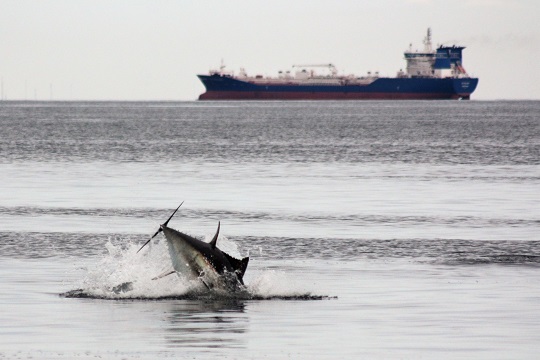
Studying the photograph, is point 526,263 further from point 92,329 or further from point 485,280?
point 92,329

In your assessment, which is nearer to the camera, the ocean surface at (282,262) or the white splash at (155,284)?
the ocean surface at (282,262)

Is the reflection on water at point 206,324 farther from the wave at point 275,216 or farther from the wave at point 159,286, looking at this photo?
the wave at point 275,216

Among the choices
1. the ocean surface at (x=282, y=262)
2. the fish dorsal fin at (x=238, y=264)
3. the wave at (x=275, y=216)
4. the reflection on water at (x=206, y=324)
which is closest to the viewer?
the reflection on water at (x=206, y=324)

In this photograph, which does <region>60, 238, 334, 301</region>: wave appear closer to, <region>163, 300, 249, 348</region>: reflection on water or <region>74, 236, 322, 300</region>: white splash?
<region>74, 236, 322, 300</region>: white splash

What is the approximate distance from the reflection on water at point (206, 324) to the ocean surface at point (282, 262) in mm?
34

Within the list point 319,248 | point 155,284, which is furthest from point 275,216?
point 155,284

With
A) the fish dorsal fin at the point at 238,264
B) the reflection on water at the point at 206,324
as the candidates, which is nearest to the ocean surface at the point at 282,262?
the reflection on water at the point at 206,324

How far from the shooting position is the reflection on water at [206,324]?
18033 millimetres

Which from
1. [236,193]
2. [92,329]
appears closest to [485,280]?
[92,329]

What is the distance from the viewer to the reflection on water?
710 inches

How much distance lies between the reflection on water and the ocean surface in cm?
3

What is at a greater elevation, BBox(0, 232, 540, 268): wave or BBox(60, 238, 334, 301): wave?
BBox(60, 238, 334, 301): wave

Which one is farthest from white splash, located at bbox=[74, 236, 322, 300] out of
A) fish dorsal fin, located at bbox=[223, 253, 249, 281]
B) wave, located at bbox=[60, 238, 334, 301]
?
fish dorsal fin, located at bbox=[223, 253, 249, 281]

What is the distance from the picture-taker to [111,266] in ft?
87.1
